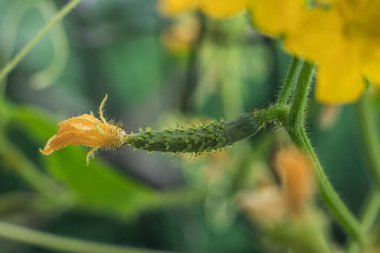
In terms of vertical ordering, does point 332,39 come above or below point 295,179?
below

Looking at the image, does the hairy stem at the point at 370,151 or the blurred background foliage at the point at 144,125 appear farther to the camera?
the blurred background foliage at the point at 144,125

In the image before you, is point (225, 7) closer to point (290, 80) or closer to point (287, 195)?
point (290, 80)

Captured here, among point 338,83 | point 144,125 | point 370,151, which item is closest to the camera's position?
point 338,83

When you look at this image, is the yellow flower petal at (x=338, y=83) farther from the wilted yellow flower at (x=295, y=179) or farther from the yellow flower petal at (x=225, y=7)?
the wilted yellow flower at (x=295, y=179)

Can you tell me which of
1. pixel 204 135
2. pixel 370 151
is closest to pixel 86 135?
pixel 204 135

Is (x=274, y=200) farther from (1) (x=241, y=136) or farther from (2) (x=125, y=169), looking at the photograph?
(1) (x=241, y=136)

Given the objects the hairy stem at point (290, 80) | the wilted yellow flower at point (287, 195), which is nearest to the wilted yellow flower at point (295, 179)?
the wilted yellow flower at point (287, 195)

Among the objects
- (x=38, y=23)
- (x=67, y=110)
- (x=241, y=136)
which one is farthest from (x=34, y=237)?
(x=38, y=23)
